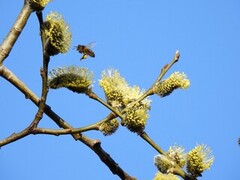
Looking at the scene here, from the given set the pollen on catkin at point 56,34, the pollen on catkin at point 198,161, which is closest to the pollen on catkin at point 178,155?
the pollen on catkin at point 198,161

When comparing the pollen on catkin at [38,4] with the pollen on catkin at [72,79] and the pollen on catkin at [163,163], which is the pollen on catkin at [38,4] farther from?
the pollen on catkin at [163,163]

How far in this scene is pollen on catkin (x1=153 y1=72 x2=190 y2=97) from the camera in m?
1.85

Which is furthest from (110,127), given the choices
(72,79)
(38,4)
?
(38,4)

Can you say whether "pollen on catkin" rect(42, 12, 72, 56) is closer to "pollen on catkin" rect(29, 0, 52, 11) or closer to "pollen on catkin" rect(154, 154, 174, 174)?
"pollen on catkin" rect(29, 0, 52, 11)

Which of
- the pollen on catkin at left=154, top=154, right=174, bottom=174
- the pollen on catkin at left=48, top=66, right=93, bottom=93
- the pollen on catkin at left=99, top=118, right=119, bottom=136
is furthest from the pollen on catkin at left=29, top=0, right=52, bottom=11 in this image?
the pollen on catkin at left=154, top=154, right=174, bottom=174

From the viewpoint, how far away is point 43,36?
5.42ft

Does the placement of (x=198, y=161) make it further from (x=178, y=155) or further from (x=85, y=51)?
(x=85, y=51)

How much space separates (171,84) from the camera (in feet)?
6.16

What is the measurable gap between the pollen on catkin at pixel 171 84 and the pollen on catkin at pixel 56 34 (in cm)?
52

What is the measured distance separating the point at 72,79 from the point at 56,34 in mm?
281

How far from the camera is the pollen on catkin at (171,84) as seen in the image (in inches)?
73.0

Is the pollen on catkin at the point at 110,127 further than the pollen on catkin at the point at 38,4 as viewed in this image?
Yes

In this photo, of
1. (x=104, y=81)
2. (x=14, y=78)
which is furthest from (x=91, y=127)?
(x=14, y=78)

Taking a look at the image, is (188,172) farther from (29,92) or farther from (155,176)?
(29,92)
